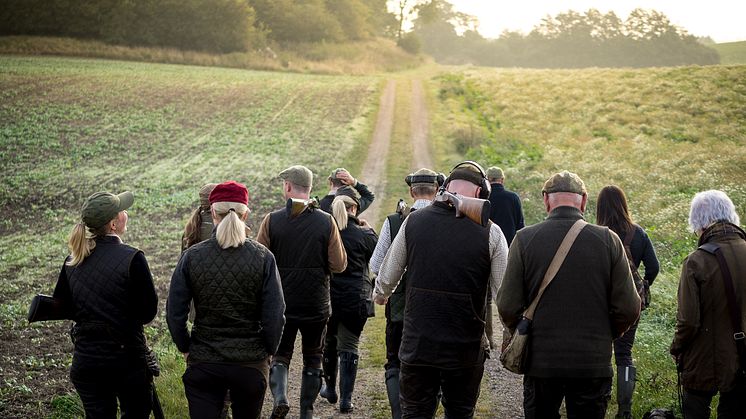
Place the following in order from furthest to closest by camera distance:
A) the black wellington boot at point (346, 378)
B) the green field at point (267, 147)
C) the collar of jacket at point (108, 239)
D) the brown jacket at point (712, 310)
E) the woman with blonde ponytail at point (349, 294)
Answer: the green field at point (267, 147) → the black wellington boot at point (346, 378) → the woman with blonde ponytail at point (349, 294) → the collar of jacket at point (108, 239) → the brown jacket at point (712, 310)

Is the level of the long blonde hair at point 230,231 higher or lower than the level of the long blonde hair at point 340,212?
higher

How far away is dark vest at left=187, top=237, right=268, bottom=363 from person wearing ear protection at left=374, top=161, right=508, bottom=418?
1076 mm

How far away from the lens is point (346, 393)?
6.70 metres

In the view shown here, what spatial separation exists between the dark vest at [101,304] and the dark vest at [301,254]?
1.38 m

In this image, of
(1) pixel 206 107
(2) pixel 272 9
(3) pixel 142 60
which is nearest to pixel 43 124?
(1) pixel 206 107

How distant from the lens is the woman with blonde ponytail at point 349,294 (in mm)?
6520

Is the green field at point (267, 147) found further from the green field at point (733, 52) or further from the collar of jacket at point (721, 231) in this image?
the collar of jacket at point (721, 231)

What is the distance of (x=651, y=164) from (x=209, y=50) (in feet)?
121

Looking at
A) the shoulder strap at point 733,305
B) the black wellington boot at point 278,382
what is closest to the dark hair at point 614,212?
the shoulder strap at point 733,305

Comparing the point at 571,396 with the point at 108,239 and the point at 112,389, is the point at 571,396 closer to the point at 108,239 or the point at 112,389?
the point at 112,389

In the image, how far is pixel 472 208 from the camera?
434cm

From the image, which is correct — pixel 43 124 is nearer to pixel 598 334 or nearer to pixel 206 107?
pixel 206 107

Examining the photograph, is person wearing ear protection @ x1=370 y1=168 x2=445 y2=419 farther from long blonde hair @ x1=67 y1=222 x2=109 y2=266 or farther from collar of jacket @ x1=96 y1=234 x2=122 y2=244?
long blonde hair @ x1=67 y1=222 x2=109 y2=266

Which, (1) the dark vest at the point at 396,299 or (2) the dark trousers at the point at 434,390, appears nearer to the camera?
(2) the dark trousers at the point at 434,390
